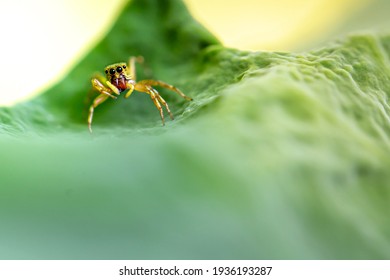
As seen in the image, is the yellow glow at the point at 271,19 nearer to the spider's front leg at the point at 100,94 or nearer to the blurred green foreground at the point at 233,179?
the spider's front leg at the point at 100,94

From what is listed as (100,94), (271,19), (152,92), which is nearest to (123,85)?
(100,94)

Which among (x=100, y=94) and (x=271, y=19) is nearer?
(x=100, y=94)

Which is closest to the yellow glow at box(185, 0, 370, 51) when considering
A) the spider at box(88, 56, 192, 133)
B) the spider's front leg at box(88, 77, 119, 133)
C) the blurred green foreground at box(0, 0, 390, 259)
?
the spider at box(88, 56, 192, 133)

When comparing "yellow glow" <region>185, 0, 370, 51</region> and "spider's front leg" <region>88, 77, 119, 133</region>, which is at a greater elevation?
"yellow glow" <region>185, 0, 370, 51</region>

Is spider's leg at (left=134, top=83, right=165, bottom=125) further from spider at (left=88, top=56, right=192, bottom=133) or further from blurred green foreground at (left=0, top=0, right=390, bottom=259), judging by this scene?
blurred green foreground at (left=0, top=0, right=390, bottom=259)

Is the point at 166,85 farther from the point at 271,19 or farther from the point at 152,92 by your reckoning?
the point at 271,19

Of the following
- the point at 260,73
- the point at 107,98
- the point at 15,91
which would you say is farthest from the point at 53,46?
the point at 260,73

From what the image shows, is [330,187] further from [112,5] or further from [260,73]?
[112,5]
